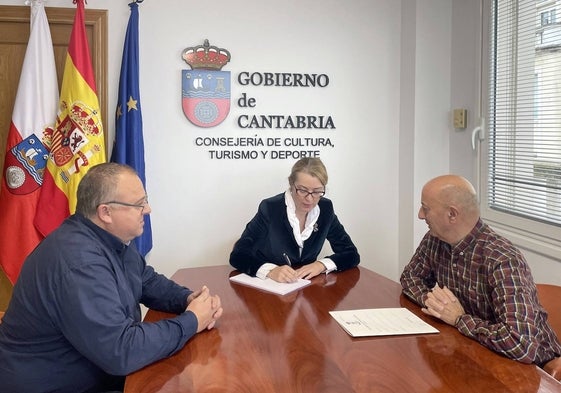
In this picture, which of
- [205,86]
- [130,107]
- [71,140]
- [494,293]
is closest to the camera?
[494,293]

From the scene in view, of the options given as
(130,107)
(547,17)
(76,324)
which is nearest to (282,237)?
(130,107)

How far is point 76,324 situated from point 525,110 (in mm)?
2458

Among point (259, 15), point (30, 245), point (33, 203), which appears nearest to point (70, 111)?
point (33, 203)

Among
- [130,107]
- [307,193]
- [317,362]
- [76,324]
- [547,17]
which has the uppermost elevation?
[547,17]

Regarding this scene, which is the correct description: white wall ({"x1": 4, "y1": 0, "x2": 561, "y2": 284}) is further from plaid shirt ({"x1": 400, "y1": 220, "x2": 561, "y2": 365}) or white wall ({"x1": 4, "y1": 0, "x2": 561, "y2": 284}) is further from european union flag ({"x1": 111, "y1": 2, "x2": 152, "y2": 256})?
plaid shirt ({"x1": 400, "y1": 220, "x2": 561, "y2": 365})

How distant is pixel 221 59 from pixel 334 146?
930mm

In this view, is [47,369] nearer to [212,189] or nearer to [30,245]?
[30,245]

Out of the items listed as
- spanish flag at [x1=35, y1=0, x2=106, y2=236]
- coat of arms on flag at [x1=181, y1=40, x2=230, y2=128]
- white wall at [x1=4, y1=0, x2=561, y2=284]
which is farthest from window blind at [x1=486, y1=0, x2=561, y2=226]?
spanish flag at [x1=35, y1=0, x2=106, y2=236]

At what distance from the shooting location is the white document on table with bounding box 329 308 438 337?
164cm

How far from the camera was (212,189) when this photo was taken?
338 cm

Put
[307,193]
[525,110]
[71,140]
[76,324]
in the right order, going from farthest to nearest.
→ [71,140]
[525,110]
[307,193]
[76,324]

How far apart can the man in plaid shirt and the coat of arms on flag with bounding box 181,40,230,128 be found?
5.83 feet

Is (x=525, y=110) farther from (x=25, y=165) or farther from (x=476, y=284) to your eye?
(x=25, y=165)

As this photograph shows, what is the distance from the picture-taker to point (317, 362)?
1.43 meters
